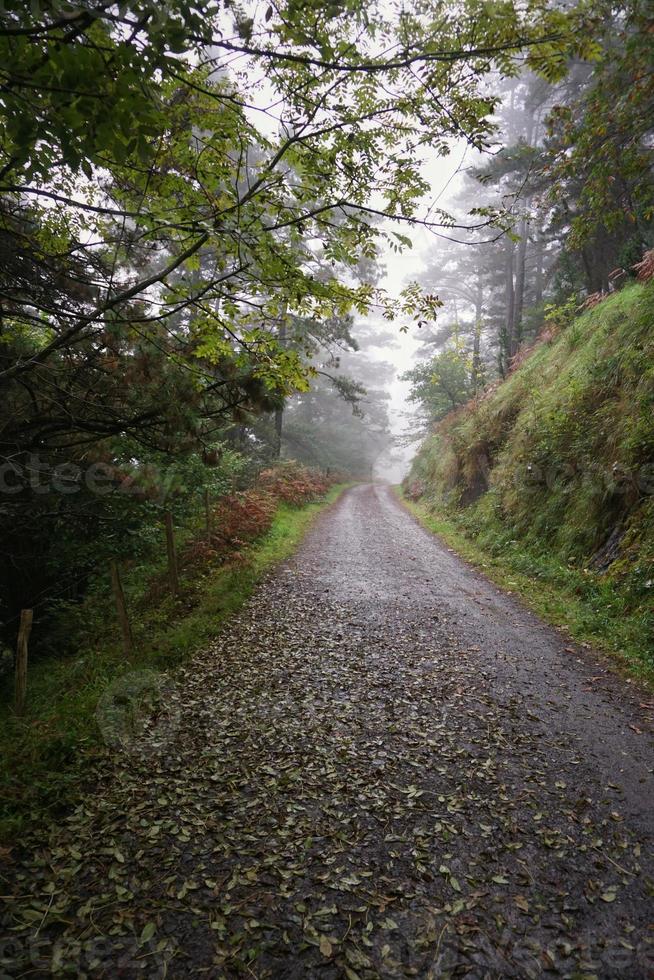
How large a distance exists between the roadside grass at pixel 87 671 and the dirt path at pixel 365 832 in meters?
0.31

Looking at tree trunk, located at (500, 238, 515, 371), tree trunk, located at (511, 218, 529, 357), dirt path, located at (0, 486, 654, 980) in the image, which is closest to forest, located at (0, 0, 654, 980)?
dirt path, located at (0, 486, 654, 980)

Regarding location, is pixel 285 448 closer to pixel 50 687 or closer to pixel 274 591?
pixel 274 591

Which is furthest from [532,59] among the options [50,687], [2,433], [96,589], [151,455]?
[96,589]

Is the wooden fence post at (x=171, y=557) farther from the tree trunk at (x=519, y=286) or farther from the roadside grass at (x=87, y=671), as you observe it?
the tree trunk at (x=519, y=286)

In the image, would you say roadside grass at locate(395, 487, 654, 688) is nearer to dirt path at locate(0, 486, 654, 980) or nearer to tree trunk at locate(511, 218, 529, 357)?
dirt path at locate(0, 486, 654, 980)

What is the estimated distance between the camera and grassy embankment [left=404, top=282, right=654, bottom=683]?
602 cm

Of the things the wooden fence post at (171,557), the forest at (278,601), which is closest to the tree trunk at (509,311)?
the forest at (278,601)

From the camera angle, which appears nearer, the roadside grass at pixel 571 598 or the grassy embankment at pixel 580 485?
the roadside grass at pixel 571 598

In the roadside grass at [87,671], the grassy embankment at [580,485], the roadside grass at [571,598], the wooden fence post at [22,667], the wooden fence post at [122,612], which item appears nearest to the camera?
the roadside grass at [87,671]

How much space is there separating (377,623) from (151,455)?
4084 millimetres

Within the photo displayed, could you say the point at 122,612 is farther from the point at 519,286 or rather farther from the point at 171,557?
the point at 519,286

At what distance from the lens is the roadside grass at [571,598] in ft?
17.0

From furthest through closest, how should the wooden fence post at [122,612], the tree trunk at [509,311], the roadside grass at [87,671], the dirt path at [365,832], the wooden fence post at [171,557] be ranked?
1. the tree trunk at [509,311]
2. the wooden fence post at [171,557]
3. the wooden fence post at [122,612]
4. the roadside grass at [87,671]
5. the dirt path at [365,832]

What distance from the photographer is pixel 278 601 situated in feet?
24.2
